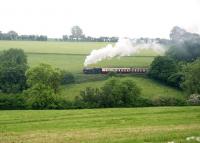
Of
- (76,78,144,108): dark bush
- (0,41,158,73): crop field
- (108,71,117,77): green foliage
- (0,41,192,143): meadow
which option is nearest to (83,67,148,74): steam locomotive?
(108,71,117,77): green foliage

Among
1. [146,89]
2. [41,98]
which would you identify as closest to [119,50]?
[146,89]

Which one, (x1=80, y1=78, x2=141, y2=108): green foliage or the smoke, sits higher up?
the smoke

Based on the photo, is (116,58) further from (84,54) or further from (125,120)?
(125,120)

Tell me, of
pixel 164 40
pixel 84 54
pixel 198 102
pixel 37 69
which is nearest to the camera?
pixel 198 102

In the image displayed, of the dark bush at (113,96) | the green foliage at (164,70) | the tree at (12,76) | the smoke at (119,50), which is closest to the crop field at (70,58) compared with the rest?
the smoke at (119,50)

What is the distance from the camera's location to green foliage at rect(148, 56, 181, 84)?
108m

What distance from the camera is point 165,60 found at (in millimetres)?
114812

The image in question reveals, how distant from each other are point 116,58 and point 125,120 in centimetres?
8412

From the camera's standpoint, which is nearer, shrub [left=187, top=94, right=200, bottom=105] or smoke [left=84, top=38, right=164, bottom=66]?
shrub [left=187, top=94, right=200, bottom=105]

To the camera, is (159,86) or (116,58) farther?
(116,58)

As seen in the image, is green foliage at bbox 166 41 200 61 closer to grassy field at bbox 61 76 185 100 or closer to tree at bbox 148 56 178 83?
tree at bbox 148 56 178 83

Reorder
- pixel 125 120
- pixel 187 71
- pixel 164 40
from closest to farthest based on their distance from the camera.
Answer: pixel 125 120 < pixel 187 71 < pixel 164 40

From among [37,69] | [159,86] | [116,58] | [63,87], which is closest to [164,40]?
[116,58]

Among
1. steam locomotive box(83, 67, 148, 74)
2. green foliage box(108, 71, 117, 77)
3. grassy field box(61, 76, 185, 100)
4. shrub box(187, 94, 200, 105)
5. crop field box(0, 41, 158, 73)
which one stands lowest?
grassy field box(61, 76, 185, 100)
